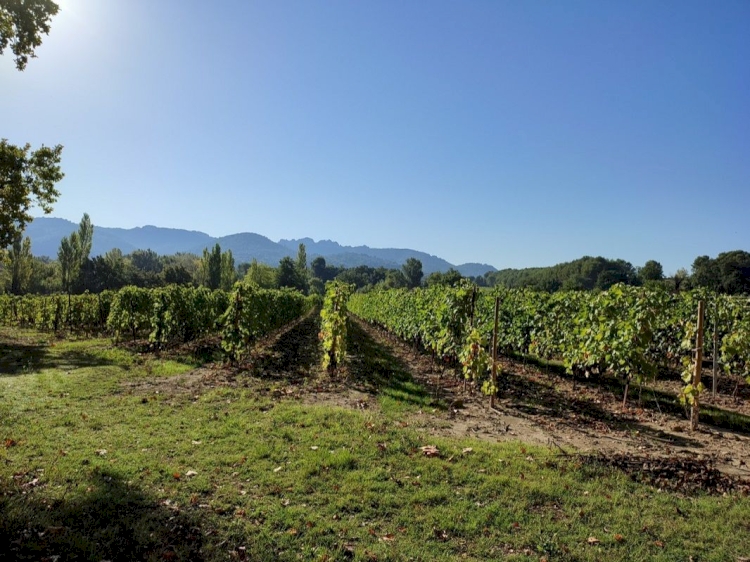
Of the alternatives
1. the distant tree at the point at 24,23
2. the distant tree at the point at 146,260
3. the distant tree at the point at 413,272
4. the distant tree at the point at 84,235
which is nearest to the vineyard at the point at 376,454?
the distant tree at the point at 24,23

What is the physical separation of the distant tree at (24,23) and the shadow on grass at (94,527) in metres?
10.6

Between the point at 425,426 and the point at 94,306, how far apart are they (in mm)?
24654

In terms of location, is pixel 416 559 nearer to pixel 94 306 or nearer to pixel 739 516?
pixel 739 516

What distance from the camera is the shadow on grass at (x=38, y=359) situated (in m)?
12.5

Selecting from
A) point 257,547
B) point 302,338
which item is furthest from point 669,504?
point 302,338

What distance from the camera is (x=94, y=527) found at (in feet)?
13.5

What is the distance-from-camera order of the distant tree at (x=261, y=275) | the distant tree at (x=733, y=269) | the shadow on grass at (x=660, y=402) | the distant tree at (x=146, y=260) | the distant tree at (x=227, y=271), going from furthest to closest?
the distant tree at (x=146, y=260) < the distant tree at (x=261, y=275) < the distant tree at (x=227, y=271) < the distant tree at (x=733, y=269) < the shadow on grass at (x=660, y=402)

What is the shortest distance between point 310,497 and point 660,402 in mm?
9879

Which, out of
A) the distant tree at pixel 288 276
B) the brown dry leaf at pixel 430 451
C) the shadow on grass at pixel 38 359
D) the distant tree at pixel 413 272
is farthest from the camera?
the distant tree at pixel 413 272

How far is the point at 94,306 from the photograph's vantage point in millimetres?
24547

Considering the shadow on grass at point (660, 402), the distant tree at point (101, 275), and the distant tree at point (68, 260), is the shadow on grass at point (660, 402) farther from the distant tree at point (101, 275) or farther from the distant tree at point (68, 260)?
the distant tree at point (101, 275)

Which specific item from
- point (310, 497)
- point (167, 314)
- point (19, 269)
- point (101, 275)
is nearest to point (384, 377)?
point (310, 497)

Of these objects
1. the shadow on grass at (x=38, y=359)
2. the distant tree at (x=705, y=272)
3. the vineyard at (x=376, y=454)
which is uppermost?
the distant tree at (x=705, y=272)

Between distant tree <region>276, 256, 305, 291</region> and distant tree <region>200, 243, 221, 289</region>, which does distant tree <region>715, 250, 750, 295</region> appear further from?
distant tree <region>276, 256, 305, 291</region>
